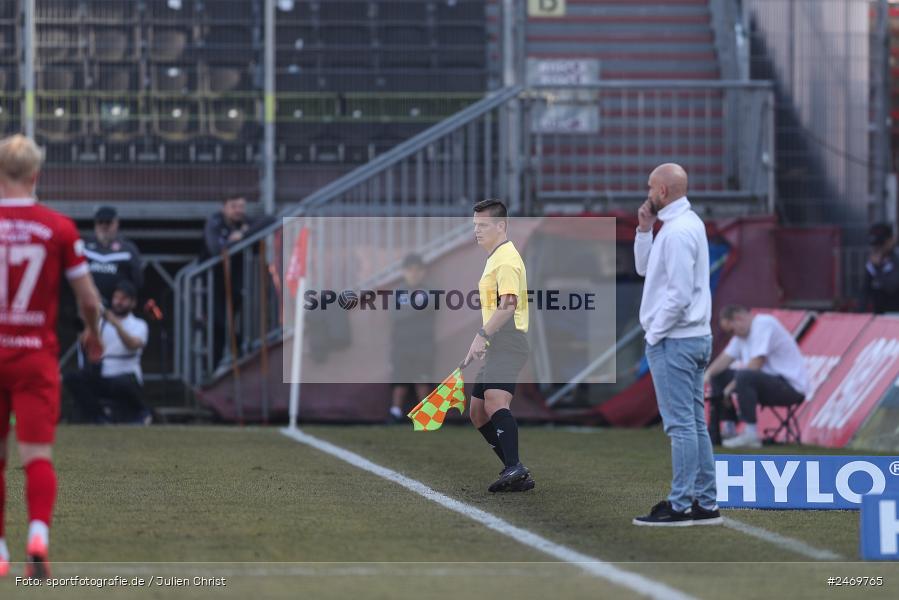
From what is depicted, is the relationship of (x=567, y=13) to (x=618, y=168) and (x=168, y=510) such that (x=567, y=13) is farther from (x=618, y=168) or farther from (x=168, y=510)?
(x=168, y=510)

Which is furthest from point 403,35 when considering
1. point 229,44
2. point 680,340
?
point 680,340

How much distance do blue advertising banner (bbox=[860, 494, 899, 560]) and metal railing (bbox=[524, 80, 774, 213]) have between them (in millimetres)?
10083

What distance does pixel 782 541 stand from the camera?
7.24 meters

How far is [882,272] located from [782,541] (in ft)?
30.3

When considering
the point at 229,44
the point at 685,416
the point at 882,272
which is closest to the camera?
the point at 685,416

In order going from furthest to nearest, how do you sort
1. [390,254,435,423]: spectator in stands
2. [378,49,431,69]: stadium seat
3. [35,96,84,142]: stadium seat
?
[378,49,431,69]: stadium seat
[35,96,84,142]: stadium seat
[390,254,435,423]: spectator in stands

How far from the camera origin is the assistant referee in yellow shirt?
30.2 ft

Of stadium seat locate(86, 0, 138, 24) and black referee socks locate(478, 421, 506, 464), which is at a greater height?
stadium seat locate(86, 0, 138, 24)

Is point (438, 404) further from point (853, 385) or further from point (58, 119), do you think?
point (58, 119)

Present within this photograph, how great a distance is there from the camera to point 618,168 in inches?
675

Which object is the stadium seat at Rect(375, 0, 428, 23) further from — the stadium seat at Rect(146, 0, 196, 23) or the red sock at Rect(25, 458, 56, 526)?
the red sock at Rect(25, 458, 56, 526)

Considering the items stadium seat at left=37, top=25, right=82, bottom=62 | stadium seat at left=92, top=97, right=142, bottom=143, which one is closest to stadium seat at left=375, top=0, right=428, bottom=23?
Result: stadium seat at left=92, top=97, right=142, bottom=143

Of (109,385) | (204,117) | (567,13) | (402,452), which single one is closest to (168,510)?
(402,452)

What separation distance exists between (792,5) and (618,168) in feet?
8.97
